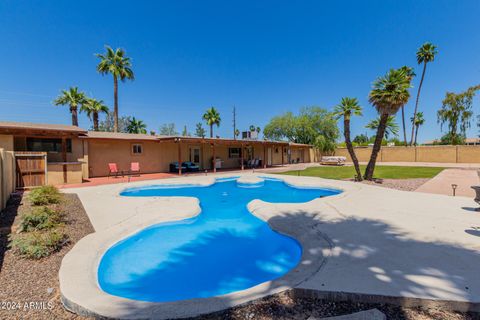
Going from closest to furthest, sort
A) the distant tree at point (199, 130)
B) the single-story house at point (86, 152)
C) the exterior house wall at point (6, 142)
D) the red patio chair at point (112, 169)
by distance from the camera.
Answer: the single-story house at point (86, 152) → the exterior house wall at point (6, 142) → the red patio chair at point (112, 169) → the distant tree at point (199, 130)

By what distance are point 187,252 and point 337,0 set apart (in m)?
17.9

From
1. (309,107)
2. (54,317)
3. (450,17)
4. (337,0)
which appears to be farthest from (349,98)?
(309,107)

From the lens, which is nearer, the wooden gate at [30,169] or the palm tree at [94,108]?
the wooden gate at [30,169]

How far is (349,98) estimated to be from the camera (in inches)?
524

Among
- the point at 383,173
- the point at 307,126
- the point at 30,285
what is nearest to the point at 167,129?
the point at 307,126

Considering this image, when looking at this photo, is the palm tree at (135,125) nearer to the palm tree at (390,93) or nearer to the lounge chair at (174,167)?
the lounge chair at (174,167)

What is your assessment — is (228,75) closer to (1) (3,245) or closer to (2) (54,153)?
(2) (54,153)

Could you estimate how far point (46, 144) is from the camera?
553 inches

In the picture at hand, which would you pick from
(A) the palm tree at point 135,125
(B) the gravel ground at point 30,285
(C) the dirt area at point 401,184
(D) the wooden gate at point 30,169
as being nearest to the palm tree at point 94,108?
(A) the palm tree at point 135,125

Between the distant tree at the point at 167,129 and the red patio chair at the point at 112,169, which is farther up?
the distant tree at the point at 167,129

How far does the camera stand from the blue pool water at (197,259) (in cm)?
393

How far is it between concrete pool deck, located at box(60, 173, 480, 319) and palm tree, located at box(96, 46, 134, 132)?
2134cm

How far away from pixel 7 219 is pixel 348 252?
855 centimetres

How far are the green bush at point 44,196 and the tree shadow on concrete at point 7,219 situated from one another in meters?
0.53
